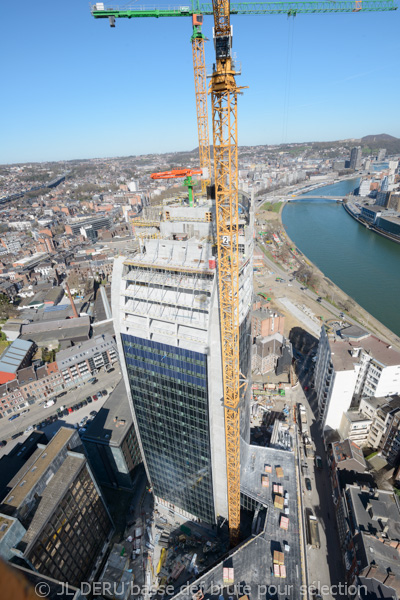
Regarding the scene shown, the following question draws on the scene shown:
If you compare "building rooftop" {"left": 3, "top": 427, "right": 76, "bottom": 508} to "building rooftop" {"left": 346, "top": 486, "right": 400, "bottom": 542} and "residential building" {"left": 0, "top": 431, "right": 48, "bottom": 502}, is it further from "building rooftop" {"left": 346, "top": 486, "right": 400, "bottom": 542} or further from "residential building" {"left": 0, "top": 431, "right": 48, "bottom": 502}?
"building rooftop" {"left": 346, "top": 486, "right": 400, "bottom": 542}

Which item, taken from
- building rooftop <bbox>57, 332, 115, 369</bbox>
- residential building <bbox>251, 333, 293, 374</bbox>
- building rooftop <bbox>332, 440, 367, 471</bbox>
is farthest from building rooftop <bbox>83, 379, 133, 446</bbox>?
building rooftop <bbox>332, 440, 367, 471</bbox>

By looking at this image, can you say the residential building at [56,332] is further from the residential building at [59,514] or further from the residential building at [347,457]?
the residential building at [347,457]

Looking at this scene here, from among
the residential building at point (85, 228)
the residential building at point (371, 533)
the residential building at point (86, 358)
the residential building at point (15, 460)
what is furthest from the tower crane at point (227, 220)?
the residential building at point (85, 228)

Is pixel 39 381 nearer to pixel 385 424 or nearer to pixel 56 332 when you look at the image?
pixel 56 332

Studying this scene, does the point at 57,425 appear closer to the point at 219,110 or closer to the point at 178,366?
the point at 178,366

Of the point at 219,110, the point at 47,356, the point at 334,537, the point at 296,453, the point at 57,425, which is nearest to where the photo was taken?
the point at 219,110

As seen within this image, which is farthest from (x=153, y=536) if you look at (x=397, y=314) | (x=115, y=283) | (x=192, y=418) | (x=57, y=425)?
(x=397, y=314)
